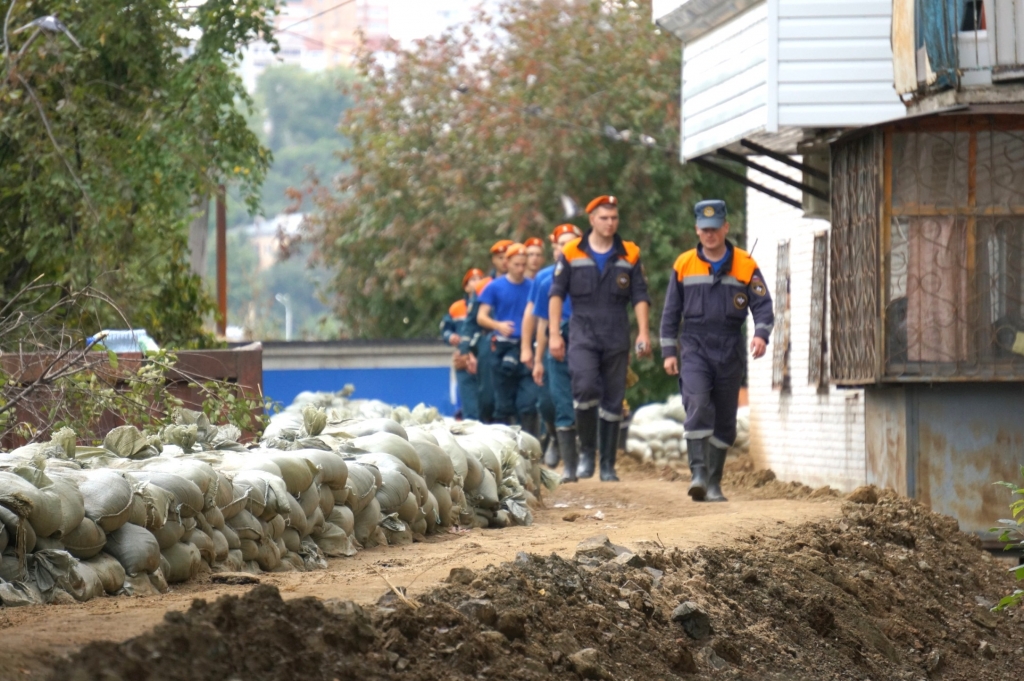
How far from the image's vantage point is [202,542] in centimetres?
667

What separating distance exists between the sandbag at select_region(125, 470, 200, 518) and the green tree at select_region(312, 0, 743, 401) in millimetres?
22234

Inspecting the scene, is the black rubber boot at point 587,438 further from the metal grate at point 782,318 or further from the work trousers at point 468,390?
the work trousers at point 468,390

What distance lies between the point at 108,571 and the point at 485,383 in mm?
10724

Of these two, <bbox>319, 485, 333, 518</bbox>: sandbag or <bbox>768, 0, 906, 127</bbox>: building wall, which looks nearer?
<bbox>319, 485, 333, 518</bbox>: sandbag

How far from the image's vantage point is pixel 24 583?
5.81m

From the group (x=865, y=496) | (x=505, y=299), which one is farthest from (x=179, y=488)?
(x=505, y=299)

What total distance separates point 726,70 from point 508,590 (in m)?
7.20

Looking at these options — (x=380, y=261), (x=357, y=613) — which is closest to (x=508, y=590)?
(x=357, y=613)

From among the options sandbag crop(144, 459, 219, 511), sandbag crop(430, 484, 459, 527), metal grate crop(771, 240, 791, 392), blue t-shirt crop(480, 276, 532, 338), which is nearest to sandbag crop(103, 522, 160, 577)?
sandbag crop(144, 459, 219, 511)

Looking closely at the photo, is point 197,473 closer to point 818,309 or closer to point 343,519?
point 343,519

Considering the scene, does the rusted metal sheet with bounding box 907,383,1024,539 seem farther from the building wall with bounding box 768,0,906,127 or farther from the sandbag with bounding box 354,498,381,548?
the sandbag with bounding box 354,498,381,548

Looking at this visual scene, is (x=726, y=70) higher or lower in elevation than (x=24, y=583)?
higher

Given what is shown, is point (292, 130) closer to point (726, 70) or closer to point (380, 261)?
point (380, 261)

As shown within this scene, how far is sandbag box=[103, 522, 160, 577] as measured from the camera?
6.23m
